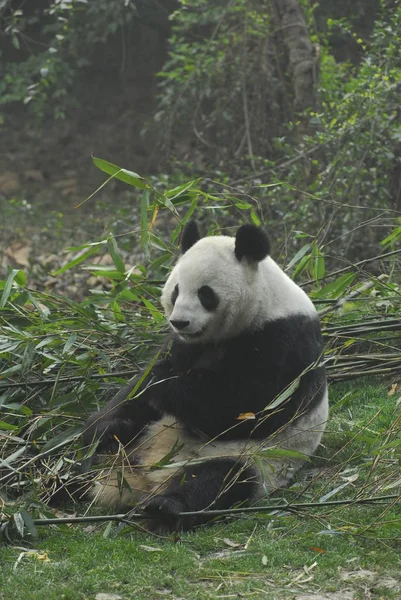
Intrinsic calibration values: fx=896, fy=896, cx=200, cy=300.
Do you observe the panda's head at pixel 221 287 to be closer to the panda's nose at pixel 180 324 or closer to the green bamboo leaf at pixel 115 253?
the panda's nose at pixel 180 324

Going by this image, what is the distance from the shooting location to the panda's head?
4492 millimetres

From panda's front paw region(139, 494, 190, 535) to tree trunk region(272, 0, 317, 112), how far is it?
7166mm

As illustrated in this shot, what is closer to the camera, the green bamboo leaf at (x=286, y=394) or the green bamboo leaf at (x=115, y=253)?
the green bamboo leaf at (x=286, y=394)

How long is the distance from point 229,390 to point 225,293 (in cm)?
49

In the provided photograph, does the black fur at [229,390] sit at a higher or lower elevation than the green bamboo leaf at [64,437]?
higher

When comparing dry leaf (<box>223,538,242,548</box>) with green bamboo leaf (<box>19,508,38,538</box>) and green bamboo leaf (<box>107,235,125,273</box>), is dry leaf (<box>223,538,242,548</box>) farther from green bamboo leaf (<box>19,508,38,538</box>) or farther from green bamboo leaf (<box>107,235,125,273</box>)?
green bamboo leaf (<box>107,235,125,273</box>)

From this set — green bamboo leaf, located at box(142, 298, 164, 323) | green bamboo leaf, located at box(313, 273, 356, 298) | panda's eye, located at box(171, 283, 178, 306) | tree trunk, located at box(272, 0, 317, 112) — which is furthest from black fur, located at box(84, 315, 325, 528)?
tree trunk, located at box(272, 0, 317, 112)

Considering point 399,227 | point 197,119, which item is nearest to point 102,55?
point 197,119

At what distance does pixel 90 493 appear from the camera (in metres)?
4.68

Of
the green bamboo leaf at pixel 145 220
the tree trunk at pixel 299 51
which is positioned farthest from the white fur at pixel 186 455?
the tree trunk at pixel 299 51

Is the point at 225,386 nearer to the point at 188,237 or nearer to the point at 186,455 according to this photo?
the point at 186,455

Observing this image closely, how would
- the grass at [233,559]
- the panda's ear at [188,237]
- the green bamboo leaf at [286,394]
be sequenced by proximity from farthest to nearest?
1. the panda's ear at [188,237]
2. the green bamboo leaf at [286,394]
3. the grass at [233,559]

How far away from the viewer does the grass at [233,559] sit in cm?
339

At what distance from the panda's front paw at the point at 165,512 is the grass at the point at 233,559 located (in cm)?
9
